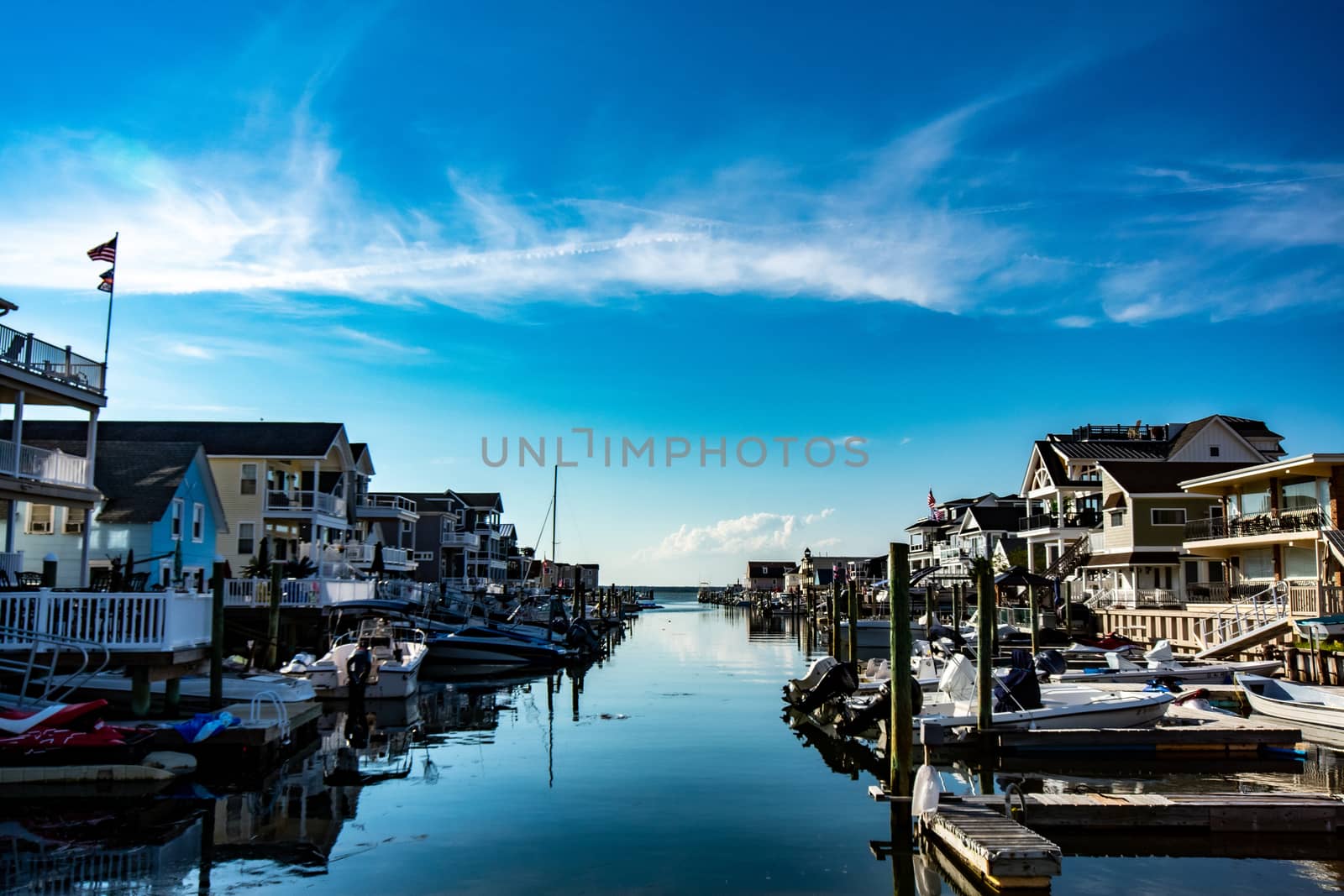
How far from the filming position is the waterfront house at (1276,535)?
4078 centimetres

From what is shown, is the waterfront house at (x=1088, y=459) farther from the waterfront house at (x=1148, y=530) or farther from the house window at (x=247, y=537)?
the house window at (x=247, y=537)

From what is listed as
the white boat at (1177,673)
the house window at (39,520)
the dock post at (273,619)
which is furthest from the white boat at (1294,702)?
the house window at (39,520)

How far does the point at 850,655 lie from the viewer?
132ft

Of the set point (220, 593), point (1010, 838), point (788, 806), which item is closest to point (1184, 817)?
point (1010, 838)

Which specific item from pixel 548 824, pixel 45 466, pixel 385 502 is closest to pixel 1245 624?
pixel 548 824

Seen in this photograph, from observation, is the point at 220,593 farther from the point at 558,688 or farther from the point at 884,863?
the point at 558,688

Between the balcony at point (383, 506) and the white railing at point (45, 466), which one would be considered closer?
the white railing at point (45, 466)

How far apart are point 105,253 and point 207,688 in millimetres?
13527

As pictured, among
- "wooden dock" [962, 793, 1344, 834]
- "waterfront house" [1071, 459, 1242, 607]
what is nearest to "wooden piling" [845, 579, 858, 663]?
Result: "waterfront house" [1071, 459, 1242, 607]

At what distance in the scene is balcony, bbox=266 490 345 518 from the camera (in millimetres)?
52344

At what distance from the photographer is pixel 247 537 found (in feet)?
172

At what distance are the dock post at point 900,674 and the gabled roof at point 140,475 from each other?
31.0 metres

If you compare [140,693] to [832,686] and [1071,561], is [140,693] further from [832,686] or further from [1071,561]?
[1071,561]

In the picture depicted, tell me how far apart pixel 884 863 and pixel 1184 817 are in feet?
16.3
